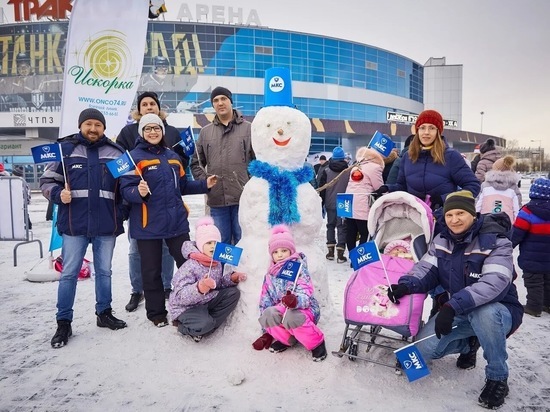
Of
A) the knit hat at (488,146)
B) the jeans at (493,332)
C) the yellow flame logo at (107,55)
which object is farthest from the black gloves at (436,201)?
the yellow flame logo at (107,55)

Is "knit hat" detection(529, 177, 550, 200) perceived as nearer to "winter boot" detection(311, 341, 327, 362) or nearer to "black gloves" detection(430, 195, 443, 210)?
"black gloves" detection(430, 195, 443, 210)

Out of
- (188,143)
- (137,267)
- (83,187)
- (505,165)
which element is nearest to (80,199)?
(83,187)

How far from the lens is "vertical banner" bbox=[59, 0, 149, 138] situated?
4.86m

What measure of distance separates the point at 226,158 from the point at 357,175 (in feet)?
7.97

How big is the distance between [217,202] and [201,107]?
2879cm

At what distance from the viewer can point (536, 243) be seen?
3.57 meters

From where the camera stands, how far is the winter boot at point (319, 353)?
2.72m

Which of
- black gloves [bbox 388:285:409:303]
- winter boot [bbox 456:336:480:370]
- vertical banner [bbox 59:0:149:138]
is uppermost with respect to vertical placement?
vertical banner [bbox 59:0:149:138]

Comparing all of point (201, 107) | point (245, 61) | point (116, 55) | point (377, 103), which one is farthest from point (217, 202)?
point (377, 103)

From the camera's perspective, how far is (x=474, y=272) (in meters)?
2.31

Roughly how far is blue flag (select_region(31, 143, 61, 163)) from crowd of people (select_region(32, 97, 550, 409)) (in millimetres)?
88

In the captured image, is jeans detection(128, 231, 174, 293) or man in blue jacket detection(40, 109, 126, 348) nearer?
man in blue jacket detection(40, 109, 126, 348)

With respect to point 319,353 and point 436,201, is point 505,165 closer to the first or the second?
point 436,201

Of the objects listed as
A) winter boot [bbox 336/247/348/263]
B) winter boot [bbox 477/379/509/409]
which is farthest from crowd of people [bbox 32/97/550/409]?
winter boot [bbox 336/247/348/263]
